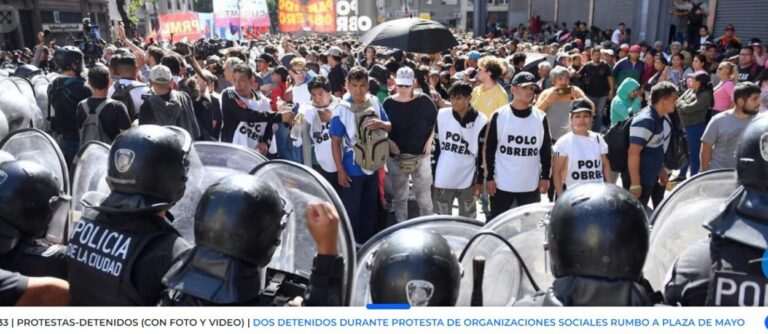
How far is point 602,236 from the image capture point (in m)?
1.88

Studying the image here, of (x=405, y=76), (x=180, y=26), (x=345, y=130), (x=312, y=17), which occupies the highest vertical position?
(x=312, y=17)

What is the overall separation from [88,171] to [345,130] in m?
2.26

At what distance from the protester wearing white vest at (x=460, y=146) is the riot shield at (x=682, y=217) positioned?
256 cm

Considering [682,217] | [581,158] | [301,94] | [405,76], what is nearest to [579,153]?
[581,158]

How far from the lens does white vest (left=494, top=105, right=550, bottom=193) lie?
15.9 ft

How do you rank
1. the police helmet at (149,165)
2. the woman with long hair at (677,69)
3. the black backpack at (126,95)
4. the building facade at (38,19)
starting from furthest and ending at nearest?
the building facade at (38,19) → the woman with long hair at (677,69) → the black backpack at (126,95) → the police helmet at (149,165)

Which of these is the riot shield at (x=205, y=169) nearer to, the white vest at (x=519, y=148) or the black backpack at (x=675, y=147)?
the white vest at (x=519, y=148)

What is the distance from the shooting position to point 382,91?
734 centimetres

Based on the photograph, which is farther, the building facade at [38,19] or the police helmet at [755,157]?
the building facade at [38,19]

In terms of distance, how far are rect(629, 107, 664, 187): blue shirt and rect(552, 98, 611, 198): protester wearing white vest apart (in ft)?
1.30

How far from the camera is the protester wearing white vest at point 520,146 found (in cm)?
486

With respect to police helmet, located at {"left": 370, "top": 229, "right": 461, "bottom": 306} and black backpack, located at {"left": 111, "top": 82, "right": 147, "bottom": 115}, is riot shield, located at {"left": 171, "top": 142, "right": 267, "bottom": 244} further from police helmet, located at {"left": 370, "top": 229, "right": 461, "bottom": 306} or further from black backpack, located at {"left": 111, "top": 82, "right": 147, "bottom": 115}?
black backpack, located at {"left": 111, "top": 82, "right": 147, "bottom": 115}

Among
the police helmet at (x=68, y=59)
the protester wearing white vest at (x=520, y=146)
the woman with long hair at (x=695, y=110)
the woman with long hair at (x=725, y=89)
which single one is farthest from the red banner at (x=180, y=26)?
the woman with long hair at (x=725, y=89)

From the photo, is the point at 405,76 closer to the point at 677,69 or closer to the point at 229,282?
the point at 229,282
